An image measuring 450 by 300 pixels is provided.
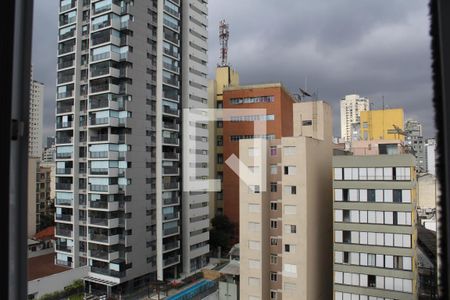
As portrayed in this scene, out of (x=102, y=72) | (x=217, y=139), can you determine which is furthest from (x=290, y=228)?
(x=217, y=139)

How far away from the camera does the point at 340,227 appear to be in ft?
12.3

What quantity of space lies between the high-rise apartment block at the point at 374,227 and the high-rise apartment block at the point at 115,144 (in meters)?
2.72

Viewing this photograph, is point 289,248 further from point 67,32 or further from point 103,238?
point 67,32

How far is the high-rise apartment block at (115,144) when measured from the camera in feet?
14.6

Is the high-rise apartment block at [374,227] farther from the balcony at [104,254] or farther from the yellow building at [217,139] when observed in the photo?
the yellow building at [217,139]

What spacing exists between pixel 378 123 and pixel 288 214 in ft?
6.98

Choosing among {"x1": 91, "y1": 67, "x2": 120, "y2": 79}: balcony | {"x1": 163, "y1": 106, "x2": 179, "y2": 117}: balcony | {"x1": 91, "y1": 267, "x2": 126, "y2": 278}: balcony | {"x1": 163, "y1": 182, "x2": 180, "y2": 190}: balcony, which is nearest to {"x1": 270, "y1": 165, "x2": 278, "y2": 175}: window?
{"x1": 163, "y1": 182, "x2": 180, "y2": 190}: balcony

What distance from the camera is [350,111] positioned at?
181 inches

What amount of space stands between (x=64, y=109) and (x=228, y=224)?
13.6 feet

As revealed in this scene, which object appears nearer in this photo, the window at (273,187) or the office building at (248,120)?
the window at (273,187)

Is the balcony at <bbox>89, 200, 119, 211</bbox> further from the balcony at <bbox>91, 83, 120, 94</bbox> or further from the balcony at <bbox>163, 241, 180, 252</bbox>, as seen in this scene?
the balcony at <bbox>91, 83, 120, 94</bbox>

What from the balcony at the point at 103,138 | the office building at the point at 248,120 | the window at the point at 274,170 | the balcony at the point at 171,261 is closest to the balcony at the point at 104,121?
the balcony at the point at 103,138

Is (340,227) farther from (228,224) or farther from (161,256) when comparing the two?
(228,224)

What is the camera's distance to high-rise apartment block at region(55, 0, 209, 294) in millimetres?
4461
